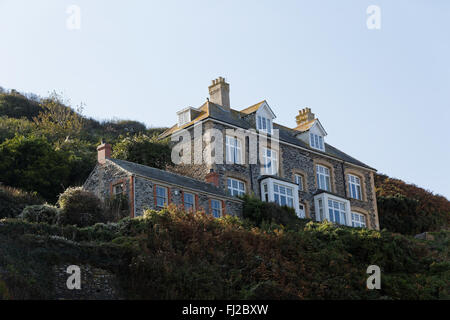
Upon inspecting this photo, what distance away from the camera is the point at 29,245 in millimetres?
21703

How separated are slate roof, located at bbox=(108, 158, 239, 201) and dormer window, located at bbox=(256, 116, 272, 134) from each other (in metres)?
6.74

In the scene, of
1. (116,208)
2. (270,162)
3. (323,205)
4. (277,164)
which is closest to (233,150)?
(270,162)

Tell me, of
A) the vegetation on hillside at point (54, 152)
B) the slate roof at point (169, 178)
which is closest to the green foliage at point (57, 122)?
the vegetation on hillside at point (54, 152)

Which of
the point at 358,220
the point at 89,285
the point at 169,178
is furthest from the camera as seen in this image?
the point at 358,220

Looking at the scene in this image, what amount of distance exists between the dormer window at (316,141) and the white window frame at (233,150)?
6587mm

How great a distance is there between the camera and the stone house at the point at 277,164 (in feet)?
123

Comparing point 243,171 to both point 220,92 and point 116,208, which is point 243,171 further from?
point 116,208

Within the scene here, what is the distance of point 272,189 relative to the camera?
124 ft

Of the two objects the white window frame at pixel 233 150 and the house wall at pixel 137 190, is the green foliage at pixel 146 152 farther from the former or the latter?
the house wall at pixel 137 190

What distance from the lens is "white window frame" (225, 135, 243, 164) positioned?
123 feet

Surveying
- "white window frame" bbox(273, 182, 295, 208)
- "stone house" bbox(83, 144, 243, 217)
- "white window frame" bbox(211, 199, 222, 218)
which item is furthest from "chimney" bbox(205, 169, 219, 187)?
"white window frame" bbox(273, 182, 295, 208)

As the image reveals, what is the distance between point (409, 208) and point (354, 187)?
6783 mm
